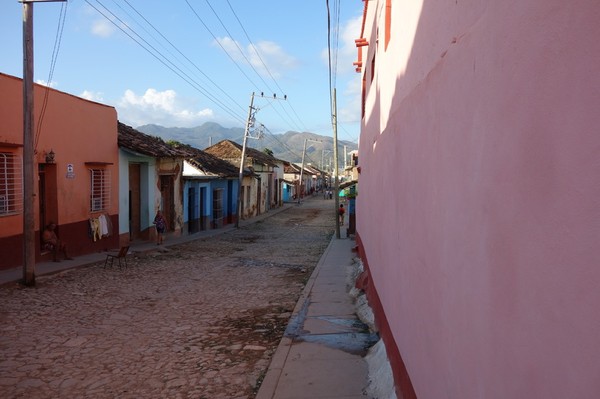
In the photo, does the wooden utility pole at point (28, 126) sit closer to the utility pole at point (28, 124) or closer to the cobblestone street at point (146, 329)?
the utility pole at point (28, 124)

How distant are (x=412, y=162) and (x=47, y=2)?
8624 millimetres

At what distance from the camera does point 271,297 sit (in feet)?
32.2

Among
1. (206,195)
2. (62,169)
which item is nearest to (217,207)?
(206,195)

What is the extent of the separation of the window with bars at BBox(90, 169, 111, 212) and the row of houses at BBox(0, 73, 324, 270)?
1.1 inches

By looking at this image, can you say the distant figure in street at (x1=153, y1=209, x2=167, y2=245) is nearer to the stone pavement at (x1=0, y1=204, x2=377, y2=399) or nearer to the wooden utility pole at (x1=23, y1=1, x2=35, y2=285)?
the stone pavement at (x1=0, y1=204, x2=377, y2=399)

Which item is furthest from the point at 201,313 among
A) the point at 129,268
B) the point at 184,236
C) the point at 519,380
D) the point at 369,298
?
the point at 184,236

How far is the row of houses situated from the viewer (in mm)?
10859

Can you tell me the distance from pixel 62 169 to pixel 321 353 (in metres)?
9.59

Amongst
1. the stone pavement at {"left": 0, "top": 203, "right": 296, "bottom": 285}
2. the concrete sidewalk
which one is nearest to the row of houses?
the stone pavement at {"left": 0, "top": 203, "right": 296, "bottom": 285}

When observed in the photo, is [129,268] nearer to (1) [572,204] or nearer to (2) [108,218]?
(2) [108,218]

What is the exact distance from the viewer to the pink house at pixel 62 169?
1073cm

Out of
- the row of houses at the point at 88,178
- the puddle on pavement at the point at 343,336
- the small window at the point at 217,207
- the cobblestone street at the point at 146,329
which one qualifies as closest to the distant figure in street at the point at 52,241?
the row of houses at the point at 88,178

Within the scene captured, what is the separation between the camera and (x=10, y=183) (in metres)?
10.9

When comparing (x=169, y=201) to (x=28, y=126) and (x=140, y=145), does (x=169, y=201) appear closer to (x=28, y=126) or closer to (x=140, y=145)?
(x=140, y=145)
